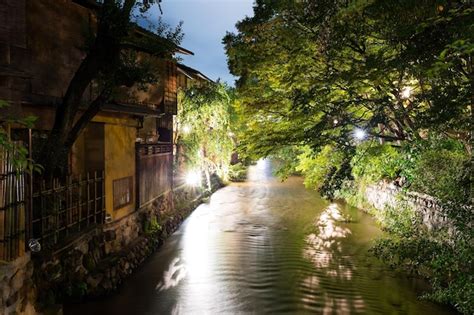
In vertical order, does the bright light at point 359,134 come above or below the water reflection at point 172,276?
above

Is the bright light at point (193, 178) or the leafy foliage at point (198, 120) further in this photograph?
the bright light at point (193, 178)

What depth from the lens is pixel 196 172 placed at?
24.7 meters

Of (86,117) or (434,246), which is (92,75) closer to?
(86,117)

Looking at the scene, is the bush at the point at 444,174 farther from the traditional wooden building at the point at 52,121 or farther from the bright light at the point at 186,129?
the bright light at the point at 186,129

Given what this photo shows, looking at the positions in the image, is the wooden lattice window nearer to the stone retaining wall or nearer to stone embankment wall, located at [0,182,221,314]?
stone embankment wall, located at [0,182,221,314]

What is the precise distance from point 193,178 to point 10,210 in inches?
709

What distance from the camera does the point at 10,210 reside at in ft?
23.0

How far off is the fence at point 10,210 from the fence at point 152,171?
7314mm

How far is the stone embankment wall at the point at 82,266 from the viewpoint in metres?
7.21

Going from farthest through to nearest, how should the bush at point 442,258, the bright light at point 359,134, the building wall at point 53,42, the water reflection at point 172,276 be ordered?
the bright light at point 359,134 → the water reflection at point 172,276 → the building wall at point 53,42 → the bush at point 442,258

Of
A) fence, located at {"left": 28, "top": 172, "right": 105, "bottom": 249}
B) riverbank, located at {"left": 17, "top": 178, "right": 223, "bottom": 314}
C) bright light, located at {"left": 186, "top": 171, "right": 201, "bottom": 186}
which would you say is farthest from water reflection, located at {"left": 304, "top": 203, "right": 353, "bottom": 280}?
bright light, located at {"left": 186, "top": 171, "right": 201, "bottom": 186}

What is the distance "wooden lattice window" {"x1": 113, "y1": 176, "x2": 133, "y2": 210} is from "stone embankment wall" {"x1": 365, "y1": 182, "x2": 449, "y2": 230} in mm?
11110

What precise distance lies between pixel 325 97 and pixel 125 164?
7.74 meters

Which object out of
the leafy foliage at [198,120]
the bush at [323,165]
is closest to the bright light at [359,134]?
the bush at [323,165]
